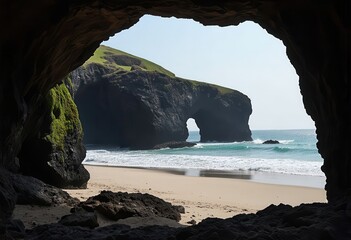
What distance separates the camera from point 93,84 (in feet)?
156

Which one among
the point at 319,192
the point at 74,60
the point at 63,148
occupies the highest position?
the point at 74,60

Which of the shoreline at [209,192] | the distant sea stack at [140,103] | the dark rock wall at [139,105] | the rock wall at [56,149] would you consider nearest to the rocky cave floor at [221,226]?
the shoreline at [209,192]

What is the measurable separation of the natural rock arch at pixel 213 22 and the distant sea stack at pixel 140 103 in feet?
128

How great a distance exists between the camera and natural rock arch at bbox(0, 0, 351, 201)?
17.3ft

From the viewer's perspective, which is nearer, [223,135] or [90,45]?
[90,45]

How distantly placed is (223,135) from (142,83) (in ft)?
64.1

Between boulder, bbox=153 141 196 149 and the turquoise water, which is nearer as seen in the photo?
the turquoise water

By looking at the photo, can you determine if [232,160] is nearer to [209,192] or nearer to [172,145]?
[209,192]

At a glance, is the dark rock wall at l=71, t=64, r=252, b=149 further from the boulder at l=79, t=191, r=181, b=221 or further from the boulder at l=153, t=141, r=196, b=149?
the boulder at l=79, t=191, r=181, b=221

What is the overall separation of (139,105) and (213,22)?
41.2m

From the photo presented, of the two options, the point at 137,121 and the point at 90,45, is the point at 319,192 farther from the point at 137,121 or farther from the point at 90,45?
the point at 137,121

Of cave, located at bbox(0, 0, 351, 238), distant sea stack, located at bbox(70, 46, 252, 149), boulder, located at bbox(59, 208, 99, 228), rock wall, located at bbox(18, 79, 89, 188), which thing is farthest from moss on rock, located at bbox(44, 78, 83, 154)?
distant sea stack, located at bbox(70, 46, 252, 149)

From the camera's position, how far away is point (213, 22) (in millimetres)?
6656

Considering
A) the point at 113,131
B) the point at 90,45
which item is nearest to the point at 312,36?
the point at 90,45
